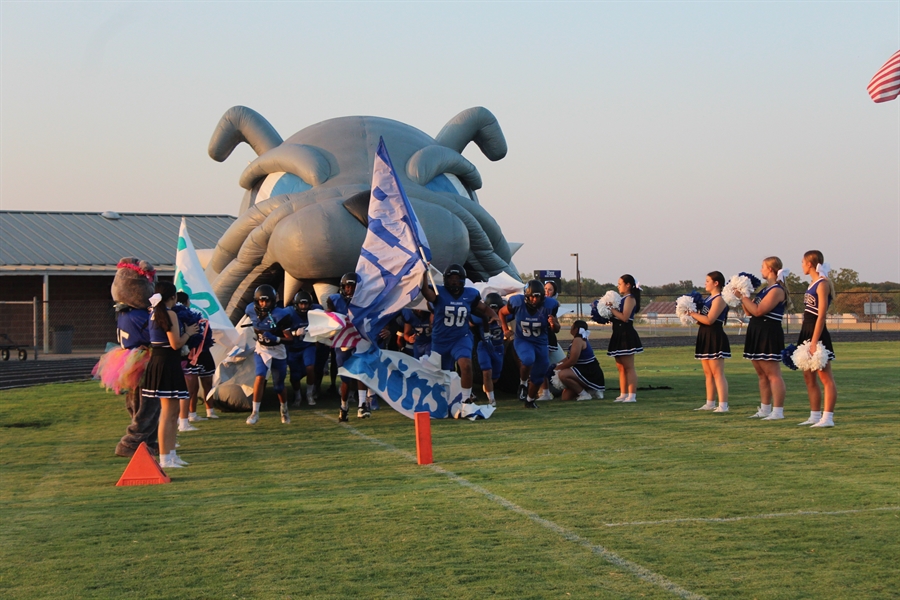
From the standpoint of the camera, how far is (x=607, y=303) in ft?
36.7

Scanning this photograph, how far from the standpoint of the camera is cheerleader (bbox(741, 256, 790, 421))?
9.09 m

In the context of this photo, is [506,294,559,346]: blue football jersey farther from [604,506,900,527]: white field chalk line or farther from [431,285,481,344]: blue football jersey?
[604,506,900,527]: white field chalk line

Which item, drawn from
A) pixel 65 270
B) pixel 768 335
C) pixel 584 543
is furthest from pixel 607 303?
pixel 65 270

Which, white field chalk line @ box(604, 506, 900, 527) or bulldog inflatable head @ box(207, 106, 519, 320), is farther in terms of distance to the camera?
bulldog inflatable head @ box(207, 106, 519, 320)

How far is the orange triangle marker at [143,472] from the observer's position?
6562 mm

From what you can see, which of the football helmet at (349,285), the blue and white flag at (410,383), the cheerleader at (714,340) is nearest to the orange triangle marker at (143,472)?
the blue and white flag at (410,383)

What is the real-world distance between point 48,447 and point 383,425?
328cm

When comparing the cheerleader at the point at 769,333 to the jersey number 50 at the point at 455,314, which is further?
the jersey number 50 at the point at 455,314

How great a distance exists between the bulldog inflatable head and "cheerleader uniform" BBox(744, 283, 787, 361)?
379cm

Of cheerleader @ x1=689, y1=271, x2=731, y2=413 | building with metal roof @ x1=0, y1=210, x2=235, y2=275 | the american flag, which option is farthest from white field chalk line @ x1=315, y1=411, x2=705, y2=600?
building with metal roof @ x1=0, y1=210, x2=235, y2=275

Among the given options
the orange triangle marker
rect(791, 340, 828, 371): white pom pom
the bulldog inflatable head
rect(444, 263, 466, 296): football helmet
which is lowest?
the orange triangle marker

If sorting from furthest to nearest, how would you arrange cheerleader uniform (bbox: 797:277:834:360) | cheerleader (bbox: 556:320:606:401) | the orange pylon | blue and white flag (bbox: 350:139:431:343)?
1. cheerleader (bbox: 556:320:606:401)
2. blue and white flag (bbox: 350:139:431:343)
3. cheerleader uniform (bbox: 797:277:834:360)
4. the orange pylon

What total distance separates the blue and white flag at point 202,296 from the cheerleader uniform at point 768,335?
5754 millimetres

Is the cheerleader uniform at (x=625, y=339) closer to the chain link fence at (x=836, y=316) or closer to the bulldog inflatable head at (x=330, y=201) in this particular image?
the bulldog inflatable head at (x=330, y=201)
